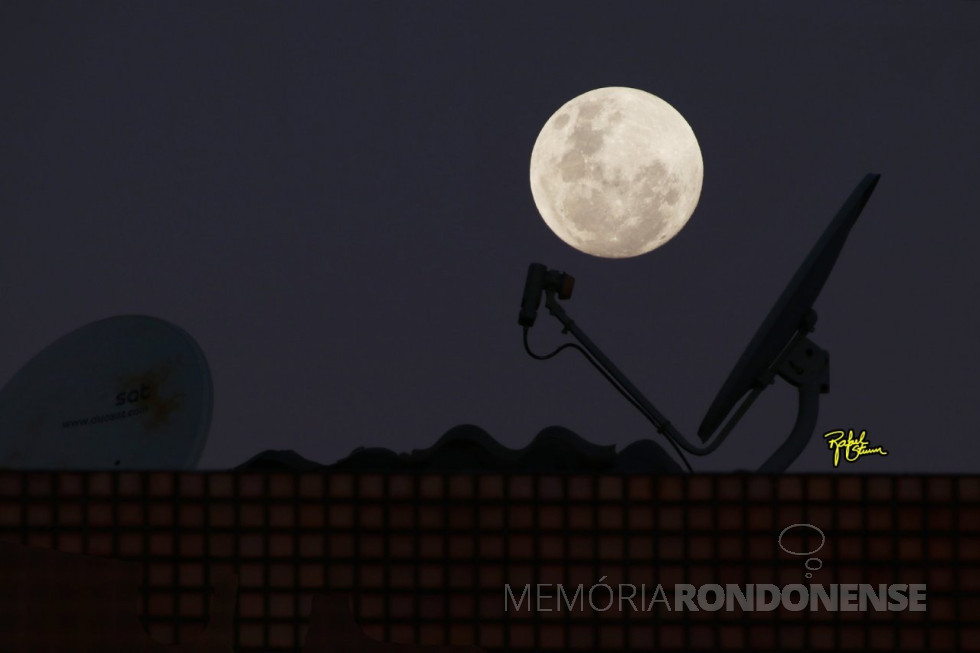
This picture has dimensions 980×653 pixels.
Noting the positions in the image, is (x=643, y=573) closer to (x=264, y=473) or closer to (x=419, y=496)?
(x=419, y=496)

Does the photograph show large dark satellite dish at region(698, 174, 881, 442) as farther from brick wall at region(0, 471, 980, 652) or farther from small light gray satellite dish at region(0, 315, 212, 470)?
small light gray satellite dish at region(0, 315, 212, 470)

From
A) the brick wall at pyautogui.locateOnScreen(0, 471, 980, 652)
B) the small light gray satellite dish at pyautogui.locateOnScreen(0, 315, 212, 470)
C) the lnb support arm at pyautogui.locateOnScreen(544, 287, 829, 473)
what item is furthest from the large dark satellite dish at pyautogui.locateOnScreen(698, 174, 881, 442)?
the small light gray satellite dish at pyautogui.locateOnScreen(0, 315, 212, 470)

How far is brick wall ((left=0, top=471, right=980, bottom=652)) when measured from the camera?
32.2ft

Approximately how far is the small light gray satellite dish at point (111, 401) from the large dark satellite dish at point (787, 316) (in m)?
3.56

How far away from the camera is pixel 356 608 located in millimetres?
9883

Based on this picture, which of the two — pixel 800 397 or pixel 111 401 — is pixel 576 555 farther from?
pixel 111 401

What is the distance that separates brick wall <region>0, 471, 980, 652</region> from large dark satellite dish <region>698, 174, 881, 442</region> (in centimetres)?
103

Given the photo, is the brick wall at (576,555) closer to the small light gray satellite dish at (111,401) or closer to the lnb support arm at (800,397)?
the small light gray satellite dish at (111,401)

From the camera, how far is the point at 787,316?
414 inches

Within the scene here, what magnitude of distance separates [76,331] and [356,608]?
10.7ft

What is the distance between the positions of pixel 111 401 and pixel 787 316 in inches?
187

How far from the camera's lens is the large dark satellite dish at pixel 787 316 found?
10.4 meters

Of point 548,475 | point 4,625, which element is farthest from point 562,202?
point 4,625

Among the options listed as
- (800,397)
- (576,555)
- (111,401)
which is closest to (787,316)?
(800,397)
